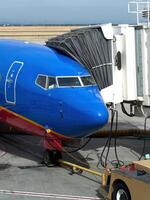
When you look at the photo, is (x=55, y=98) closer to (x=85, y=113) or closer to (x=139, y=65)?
(x=85, y=113)

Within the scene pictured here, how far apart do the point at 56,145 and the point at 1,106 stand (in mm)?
2775

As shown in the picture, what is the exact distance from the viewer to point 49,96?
16047mm

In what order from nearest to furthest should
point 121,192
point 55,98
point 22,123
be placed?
point 121,192 < point 55,98 < point 22,123

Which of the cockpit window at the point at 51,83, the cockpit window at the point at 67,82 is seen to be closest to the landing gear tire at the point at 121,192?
the cockpit window at the point at 67,82

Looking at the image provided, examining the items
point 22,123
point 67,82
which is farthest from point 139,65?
point 22,123

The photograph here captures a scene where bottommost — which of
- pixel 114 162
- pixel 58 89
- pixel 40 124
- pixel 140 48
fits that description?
pixel 114 162

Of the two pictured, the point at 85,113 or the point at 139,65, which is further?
the point at 139,65

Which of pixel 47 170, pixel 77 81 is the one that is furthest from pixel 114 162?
pixel 77 81

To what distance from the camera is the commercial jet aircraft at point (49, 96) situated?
1542 cm

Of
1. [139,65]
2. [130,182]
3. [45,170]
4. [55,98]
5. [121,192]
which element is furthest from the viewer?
[45,170]

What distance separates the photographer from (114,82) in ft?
55.8

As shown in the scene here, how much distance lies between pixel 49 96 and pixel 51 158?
2.67 metres

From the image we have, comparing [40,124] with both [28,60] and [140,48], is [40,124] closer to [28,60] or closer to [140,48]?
[28,60]

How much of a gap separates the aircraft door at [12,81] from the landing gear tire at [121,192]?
608cm
